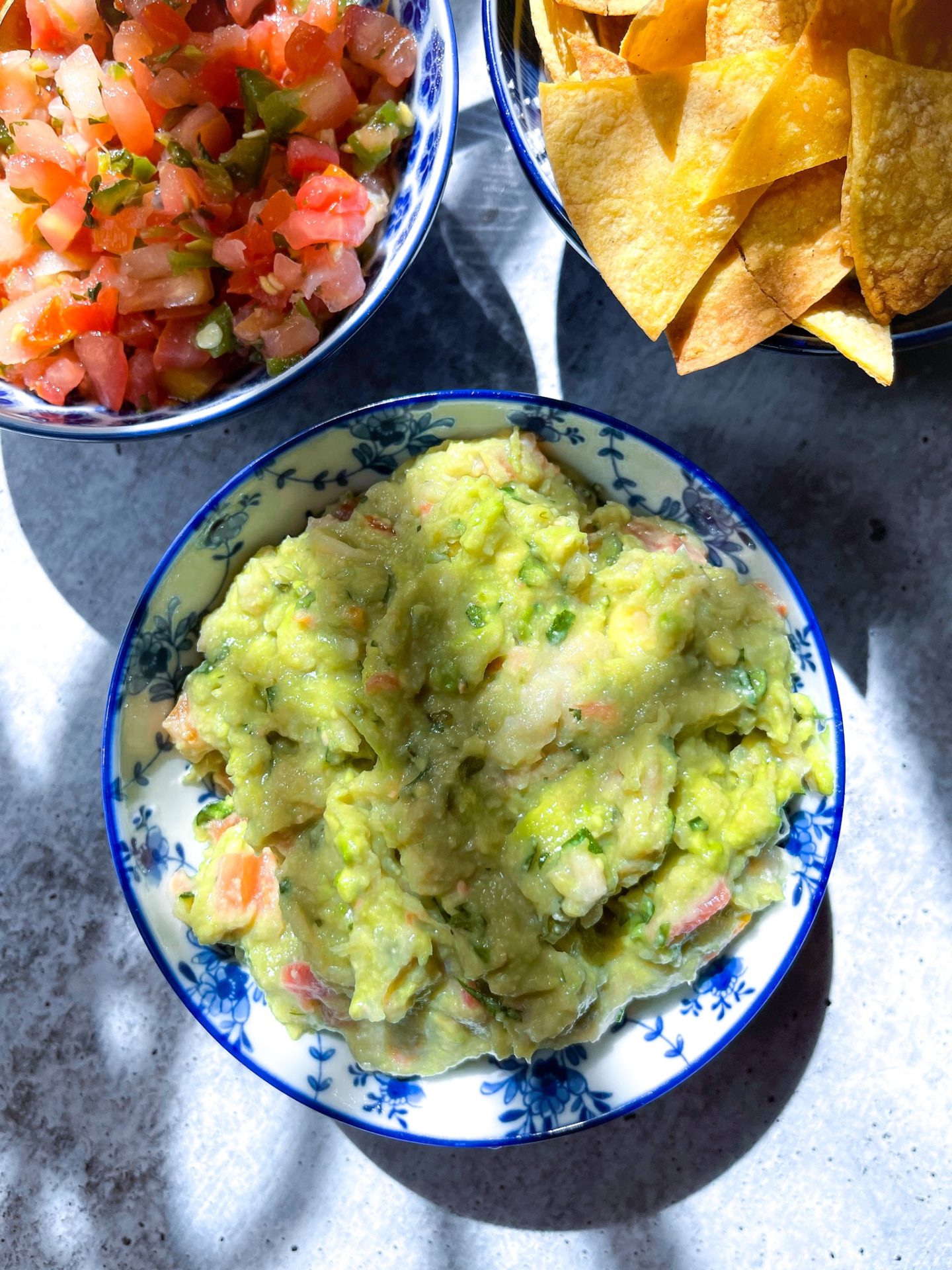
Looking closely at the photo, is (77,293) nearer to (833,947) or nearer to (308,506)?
(308,506)

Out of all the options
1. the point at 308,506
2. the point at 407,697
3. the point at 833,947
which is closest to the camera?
the point at 407,697

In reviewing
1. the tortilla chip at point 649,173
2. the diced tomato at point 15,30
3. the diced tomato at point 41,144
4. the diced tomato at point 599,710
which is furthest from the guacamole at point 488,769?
the diced tomato at point 15,30

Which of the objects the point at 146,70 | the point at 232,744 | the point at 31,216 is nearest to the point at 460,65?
the point at 146,70

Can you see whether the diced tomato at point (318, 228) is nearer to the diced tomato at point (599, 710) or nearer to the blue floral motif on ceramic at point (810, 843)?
the diced tomato at point (599, 710)

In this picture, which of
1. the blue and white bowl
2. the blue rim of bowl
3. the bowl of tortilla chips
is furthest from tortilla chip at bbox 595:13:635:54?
the blue rim of bowl

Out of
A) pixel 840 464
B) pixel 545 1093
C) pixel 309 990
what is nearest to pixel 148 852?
pixel 309 990

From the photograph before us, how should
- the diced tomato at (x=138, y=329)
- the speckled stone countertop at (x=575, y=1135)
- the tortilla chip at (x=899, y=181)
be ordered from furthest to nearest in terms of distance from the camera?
the speckled stone countertop at (x=575, y=1135), the diced tomato at (x=138, y=329), the tortilla chip at (x=899, y=181)

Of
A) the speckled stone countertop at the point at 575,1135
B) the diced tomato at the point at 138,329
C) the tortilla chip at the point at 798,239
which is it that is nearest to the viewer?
the tortilla chip at the point at 798,239

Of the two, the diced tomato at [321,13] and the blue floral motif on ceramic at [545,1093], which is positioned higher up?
the diced tomato at [321,13]

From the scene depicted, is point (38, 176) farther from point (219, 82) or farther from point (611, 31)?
point (611, 31)
